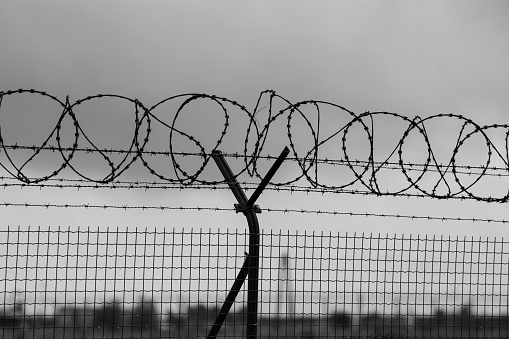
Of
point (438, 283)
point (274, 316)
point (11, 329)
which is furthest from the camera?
point (438, 283)

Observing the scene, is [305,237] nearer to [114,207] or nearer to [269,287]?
[269,287]

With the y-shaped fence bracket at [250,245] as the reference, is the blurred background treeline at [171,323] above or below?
below

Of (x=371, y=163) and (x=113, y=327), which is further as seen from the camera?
(x=371, y=163)

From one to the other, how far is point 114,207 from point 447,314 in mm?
3885

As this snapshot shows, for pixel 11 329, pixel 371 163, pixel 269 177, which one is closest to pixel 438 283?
pixel 371 163

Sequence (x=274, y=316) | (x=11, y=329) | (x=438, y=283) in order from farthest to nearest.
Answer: (x=438, y=283) < (x=274, y=316) < (x=11, y=329)

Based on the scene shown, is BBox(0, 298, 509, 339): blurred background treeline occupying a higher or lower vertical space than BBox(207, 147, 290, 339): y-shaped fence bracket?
lower

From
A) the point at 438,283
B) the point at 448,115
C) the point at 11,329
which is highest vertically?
the point at 448,115

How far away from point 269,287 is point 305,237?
0.68 meters

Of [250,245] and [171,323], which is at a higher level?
[250,245]

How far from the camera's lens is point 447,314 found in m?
11.1

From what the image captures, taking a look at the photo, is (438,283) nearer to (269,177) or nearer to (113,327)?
(269,177)

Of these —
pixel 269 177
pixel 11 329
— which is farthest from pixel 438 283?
pixel 11 329

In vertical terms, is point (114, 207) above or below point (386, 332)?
above
